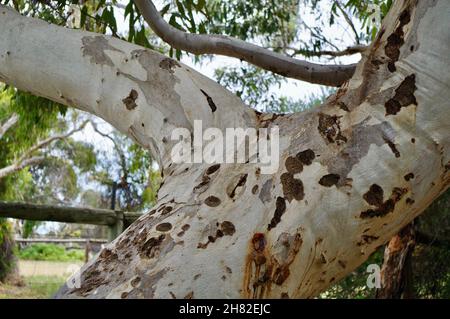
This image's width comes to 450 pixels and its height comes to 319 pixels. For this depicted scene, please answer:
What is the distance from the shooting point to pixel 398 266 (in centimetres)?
396

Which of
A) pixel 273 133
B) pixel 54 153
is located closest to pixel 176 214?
pixel 273 133

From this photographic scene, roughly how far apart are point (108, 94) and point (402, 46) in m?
0.65

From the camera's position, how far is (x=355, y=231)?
117 centimetres

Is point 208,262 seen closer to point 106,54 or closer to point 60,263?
point 106,54

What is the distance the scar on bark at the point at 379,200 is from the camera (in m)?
1.16

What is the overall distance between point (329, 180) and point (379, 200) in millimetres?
93

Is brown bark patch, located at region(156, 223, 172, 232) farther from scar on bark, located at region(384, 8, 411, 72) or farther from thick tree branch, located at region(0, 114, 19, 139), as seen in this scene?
thick tree branch, located at region(0, 114, 19, 139)

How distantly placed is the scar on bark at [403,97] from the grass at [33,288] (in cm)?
815

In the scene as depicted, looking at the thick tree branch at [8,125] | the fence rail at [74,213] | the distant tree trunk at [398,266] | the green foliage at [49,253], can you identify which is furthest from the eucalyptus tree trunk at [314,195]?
the green foliage at [49,253]

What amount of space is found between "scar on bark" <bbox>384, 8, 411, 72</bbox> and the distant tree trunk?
2.79m

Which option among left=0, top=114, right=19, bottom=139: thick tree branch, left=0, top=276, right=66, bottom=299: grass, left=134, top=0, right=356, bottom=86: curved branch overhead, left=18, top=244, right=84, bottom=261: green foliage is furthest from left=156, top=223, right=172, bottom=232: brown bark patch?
left=18, top=244, right=84, bottom=261: green foliage

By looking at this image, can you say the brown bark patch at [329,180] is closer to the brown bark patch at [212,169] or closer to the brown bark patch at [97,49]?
the brown bark patch at [212,169]

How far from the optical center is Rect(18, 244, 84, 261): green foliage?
1298 centimetres
